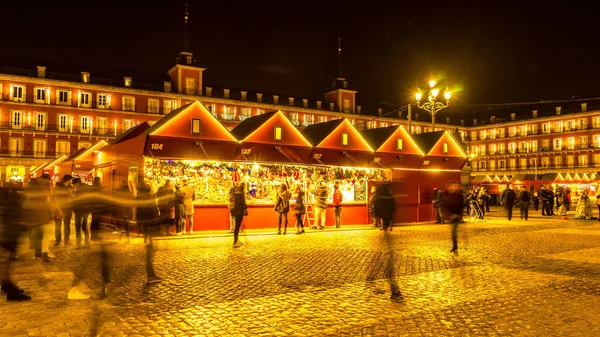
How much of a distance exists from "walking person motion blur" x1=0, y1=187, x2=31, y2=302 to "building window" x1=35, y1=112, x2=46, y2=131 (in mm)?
60386

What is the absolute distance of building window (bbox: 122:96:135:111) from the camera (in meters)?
68.1

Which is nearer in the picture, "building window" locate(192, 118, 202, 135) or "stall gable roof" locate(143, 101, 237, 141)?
"stall gable roof" locate(143, 101, 237, 141)

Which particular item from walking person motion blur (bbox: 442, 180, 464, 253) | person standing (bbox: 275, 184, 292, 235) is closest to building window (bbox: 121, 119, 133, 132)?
person standing (bbox: 275, 184, 292, 235)

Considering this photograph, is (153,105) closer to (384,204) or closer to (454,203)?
(454,203)

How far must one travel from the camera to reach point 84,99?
65625 millimetres

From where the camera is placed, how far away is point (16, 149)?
202ft

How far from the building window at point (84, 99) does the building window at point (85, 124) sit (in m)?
1.54

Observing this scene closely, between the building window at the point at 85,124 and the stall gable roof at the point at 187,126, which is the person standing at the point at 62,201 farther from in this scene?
the building window at the point at 85,124

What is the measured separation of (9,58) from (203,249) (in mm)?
62674

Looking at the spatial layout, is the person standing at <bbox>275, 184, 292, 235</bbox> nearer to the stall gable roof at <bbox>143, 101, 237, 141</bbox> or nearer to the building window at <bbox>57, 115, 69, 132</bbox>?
the stall gable roof at <bbox>143, 101, 237, 141</bbox>

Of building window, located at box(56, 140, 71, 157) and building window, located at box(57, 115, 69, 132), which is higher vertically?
building window, located at box(57, 115, 69, 132)

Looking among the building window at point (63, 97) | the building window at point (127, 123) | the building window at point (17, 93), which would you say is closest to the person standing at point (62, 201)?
the building window at point (17, 93)

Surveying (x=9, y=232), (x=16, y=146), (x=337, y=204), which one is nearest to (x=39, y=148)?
(x=16, y=146)

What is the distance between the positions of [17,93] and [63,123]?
6096 millimetres
